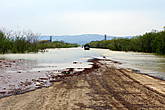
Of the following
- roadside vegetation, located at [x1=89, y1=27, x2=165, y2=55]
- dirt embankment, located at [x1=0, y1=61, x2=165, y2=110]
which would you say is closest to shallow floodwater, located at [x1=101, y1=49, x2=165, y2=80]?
dirt embankment, located at [x1=0, y1=61, x2=165, y2=110]

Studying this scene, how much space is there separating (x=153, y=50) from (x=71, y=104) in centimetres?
6829

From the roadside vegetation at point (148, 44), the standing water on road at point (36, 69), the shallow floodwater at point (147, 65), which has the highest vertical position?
the roadside vegetation at point (148, 44)

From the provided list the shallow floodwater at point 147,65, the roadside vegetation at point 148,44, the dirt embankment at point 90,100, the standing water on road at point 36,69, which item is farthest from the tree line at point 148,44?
the dirt embankment at point 90,100

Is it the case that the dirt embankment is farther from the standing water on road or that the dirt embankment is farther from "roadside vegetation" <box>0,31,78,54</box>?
"roadside vegetation" <box>0,31,78,54</box>

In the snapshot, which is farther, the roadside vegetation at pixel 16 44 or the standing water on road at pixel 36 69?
the roadside vegetation at pixel 16 44

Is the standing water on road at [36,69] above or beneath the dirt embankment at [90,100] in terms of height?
beneath

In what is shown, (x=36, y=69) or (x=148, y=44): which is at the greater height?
(x=148, y=44)

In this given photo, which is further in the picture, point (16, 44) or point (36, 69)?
point (16, 44)

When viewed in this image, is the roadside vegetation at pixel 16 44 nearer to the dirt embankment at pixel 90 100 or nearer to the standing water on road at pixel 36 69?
the standing water on road at pixel 36 69

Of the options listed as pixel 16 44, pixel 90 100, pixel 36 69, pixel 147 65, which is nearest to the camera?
pixel 90 100

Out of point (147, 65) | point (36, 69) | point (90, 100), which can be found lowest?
point (147, 65)

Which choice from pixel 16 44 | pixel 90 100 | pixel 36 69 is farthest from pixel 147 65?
pixel 16 44

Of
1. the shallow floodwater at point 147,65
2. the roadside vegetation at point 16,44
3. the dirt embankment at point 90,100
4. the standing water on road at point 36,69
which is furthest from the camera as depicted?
the roadside vegetation at point 16,44

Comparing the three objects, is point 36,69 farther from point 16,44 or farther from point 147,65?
point 16,44
